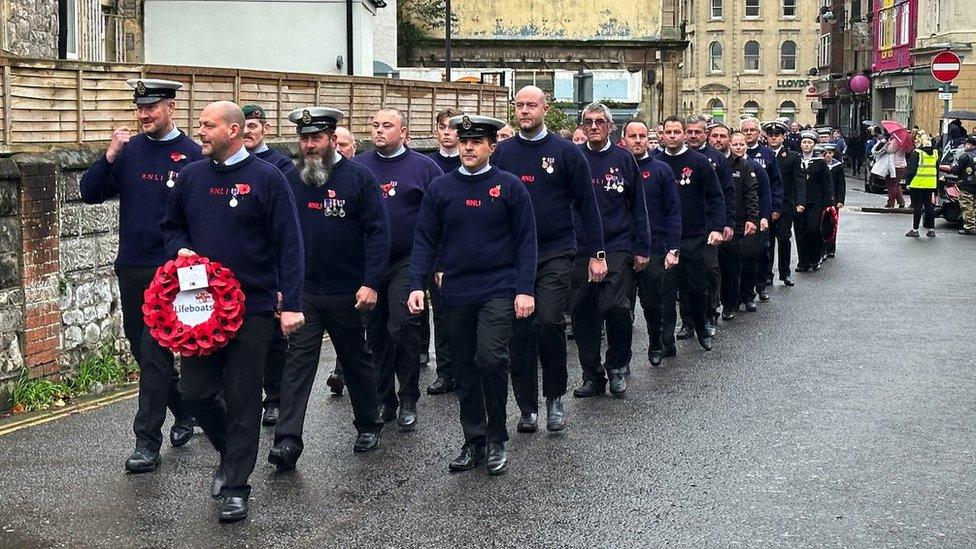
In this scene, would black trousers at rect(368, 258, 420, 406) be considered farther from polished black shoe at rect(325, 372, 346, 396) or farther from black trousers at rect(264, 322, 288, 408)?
polished black shoe at rect(325, 372, 346, 396)

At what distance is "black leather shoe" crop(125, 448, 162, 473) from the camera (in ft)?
28.5

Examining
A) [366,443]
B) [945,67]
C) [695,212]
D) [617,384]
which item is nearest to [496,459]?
[366,443]

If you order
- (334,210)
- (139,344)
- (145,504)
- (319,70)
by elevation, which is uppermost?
(319,70)

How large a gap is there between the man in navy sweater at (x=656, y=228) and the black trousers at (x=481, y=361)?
4.04 m

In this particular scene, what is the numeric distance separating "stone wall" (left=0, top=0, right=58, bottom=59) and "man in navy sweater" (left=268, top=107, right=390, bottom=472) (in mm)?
9669

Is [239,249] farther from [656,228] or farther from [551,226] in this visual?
[656,228]

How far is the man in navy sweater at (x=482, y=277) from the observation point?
8.83 m

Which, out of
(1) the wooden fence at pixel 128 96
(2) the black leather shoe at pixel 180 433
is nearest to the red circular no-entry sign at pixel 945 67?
(1) the wooden fence at pixel 128 96

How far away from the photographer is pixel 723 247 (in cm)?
1605

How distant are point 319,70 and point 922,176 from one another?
472 inches

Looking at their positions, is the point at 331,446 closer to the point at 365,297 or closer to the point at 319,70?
the point at 365,297

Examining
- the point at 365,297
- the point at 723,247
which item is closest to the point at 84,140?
the point at 365,297

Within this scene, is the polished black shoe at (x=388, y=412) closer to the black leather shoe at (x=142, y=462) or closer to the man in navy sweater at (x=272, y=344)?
the man in navy sweater at (x=272, y=344)

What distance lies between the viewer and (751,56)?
107 meters
